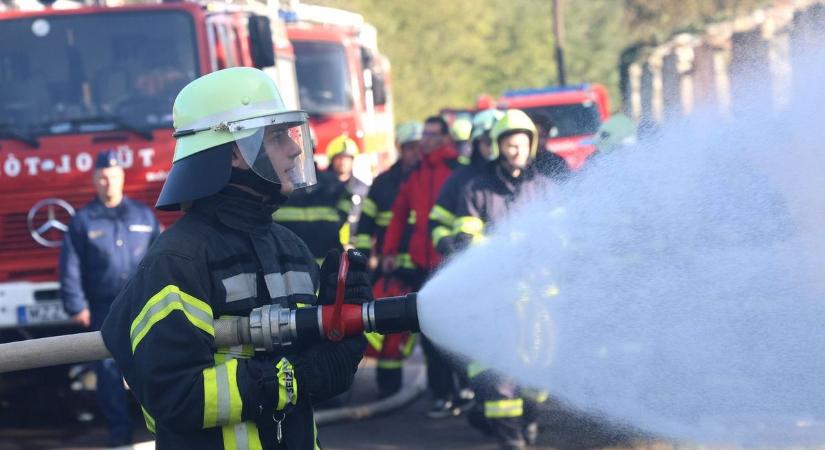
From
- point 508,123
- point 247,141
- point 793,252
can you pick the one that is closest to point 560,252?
point 793,252

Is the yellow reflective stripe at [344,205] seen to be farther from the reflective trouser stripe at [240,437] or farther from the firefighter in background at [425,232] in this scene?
the reflective trouser stripe at [240,437]

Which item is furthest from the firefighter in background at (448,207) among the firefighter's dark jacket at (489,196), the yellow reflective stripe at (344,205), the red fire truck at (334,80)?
A: the red fire truck at (334,80)

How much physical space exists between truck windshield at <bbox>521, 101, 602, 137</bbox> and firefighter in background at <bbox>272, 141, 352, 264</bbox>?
11.4 metres

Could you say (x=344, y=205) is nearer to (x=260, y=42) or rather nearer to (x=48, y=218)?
(x=260, y=42)

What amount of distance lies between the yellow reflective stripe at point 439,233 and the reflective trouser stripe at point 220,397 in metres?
4.61

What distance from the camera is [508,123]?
7.32 metres

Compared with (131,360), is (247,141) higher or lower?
higher

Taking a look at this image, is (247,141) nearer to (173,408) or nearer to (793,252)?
(173,408)

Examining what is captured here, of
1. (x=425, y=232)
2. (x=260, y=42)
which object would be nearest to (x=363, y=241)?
(x=425, y=232)

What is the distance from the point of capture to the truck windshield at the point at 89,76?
891 cm

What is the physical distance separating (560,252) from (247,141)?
3.17ft

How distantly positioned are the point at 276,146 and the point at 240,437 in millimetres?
712

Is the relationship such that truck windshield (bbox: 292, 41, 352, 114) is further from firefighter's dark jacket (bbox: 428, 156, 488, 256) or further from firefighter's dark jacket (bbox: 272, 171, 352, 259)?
firefighter's dark jacket (bbox: 428, 156, 488, 256)

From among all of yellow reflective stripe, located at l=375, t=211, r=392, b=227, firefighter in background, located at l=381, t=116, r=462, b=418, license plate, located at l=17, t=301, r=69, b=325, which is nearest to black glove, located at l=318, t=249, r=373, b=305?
firefighter in background, located at l=381, t=116, r=462, b=418
